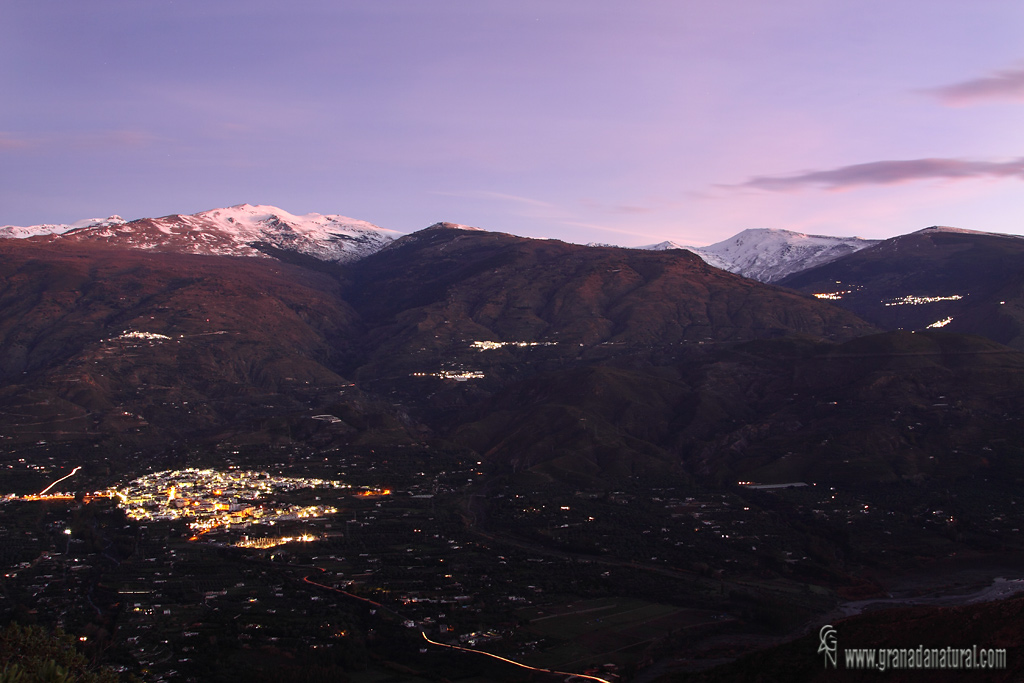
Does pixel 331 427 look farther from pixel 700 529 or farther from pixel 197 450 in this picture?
pixel 700 529

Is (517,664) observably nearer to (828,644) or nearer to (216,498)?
(828,644)

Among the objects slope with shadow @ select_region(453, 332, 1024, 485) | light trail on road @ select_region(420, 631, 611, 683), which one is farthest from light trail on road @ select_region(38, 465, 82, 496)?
light trail on road @ select_region(420, 631, 611, 683)

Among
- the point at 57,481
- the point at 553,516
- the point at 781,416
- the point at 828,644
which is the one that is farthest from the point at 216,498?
the point at 828,644

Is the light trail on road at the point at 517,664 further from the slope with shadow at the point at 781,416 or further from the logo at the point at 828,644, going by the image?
the slope with shadow at the point at 781,416

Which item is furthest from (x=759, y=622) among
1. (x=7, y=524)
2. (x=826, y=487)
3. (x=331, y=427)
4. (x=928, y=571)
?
(x=331, y=427)

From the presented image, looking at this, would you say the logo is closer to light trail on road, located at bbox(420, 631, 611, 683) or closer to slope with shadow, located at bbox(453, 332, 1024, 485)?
light trail on road, located at bbox(420, 631, 611, 683)

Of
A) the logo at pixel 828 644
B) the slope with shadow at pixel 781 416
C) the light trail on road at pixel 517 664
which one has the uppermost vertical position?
the slope with shadow at pixel 781 416

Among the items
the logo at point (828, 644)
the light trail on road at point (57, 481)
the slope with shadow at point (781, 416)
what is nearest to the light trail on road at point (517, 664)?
the logo at point (828, 644)

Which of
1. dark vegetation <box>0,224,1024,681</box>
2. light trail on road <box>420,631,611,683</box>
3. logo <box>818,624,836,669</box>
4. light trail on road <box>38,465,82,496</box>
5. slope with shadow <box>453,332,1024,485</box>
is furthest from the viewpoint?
light trail on road <box>38,465,82,496</box>
